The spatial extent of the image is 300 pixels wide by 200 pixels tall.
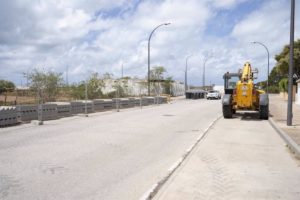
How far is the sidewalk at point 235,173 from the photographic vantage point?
7.37 meters

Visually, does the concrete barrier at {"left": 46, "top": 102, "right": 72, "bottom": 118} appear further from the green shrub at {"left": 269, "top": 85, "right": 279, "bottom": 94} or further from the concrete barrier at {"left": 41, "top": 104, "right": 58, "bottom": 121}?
the green shrub at {"left": 269, "top": 85, "right": 279, "bottom": 94}

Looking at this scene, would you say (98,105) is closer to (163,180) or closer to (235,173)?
(235,173)

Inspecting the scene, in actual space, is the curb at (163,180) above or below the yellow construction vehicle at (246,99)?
below

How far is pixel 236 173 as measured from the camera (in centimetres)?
909

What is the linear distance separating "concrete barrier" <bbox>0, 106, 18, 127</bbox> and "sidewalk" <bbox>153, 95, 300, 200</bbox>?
971 centimetres

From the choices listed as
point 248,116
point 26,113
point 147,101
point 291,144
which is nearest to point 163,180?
point 291,144

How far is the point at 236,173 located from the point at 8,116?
1365 centimetres

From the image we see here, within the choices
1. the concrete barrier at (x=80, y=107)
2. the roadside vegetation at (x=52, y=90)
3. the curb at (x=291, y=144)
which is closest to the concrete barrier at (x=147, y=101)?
the roadside vegetation at (x=52, y=90)

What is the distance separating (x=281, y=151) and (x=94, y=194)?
22.9ft

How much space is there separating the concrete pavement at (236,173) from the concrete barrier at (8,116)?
9.74 m

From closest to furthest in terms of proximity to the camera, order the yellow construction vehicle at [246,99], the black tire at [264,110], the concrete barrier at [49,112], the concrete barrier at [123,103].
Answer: the concrete barrier at [49,112] < the black tire at [264,110] < the yellow construction vehicle at [246,99] < the concrete barrier at [123,103]

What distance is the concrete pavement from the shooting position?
739cm

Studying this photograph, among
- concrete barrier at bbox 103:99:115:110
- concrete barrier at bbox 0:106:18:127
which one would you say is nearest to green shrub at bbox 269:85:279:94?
concrete barrier at bbox 103:99:115:110

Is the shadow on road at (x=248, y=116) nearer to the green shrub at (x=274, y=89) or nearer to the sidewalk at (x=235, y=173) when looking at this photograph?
the sidewalk at (x=235, y=173)
